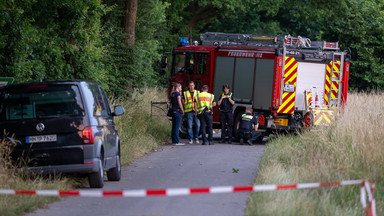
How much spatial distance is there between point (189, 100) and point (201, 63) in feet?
8.05

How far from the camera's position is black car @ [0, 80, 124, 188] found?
11.9 metres

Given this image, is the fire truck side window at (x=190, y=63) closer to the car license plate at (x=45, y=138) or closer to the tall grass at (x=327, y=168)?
the tall grass at (x=327, y=168)

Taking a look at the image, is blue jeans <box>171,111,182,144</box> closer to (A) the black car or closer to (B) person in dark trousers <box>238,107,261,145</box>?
(B) person in dark trousers <box>238,107,261,145</box>

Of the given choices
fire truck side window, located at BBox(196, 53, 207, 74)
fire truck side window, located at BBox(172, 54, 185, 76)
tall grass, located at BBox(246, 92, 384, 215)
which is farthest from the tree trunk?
tall grass, located at BBox(246, 92, 384, 215)

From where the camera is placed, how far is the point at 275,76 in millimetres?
23078

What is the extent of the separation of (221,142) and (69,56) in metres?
5.65

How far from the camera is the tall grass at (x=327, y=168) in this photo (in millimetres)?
10195

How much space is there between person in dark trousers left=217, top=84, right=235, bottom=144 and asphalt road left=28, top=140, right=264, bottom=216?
60.3 inches

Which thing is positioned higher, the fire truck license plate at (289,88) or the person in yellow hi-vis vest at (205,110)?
the fire truck license plate at (289,88)

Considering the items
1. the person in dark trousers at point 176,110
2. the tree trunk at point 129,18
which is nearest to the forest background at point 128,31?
the tree trunk at point 129,18

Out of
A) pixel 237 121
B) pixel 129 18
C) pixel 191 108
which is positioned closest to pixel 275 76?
pixel 237 121

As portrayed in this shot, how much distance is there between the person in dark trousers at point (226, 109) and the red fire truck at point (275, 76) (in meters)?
0.71

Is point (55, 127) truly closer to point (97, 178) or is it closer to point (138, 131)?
point (97, 178)

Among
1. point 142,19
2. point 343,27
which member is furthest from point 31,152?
point 343,27
